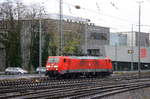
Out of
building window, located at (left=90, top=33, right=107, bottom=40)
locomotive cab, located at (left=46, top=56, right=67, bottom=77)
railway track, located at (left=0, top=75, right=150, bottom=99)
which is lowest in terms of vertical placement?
A: railway track, located at (left=0, top=75, right=150, bottom=99)

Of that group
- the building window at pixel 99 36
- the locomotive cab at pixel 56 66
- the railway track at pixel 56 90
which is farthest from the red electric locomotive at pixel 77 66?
the building window at pixel 99 36

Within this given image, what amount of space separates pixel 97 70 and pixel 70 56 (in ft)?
19.1

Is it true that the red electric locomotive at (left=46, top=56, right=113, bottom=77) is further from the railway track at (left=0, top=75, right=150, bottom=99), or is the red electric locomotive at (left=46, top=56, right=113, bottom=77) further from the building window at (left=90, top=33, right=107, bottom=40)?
the building window at (left=90, top=33, right=107, bottom=40)

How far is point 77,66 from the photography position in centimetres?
4353

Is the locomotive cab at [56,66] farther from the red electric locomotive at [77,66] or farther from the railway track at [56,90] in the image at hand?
the railway track at [56,90]

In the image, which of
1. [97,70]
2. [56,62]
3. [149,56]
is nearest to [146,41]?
[149,56]

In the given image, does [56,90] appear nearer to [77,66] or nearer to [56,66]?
[56,66]

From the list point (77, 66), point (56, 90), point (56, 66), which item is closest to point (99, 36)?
point (77, 66)

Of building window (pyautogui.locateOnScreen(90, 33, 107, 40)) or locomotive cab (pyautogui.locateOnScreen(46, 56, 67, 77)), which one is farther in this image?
building window (pyautogui.locateOnScreen(90, 33, 107, 40))

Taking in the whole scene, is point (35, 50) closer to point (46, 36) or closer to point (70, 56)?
point (46, 36)

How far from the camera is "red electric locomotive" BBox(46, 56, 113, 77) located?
41406 mm

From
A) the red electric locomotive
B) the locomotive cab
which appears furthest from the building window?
the locomotive cab

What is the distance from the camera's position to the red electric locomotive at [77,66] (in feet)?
136

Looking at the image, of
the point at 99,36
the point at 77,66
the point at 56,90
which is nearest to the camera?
the point at 56,90
